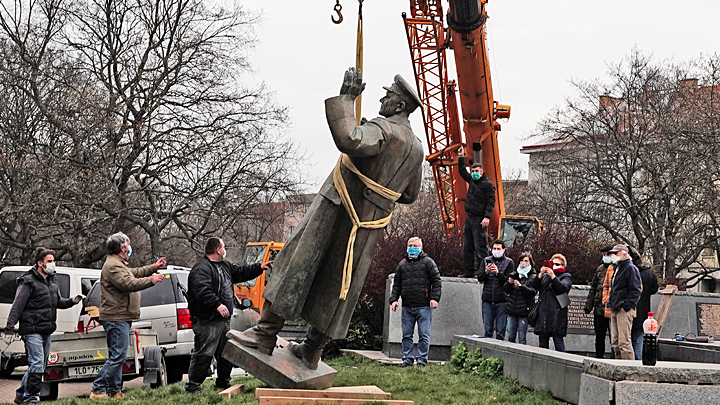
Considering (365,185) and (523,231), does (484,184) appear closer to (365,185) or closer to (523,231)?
(523,231)

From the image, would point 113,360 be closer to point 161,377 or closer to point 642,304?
point 161,377

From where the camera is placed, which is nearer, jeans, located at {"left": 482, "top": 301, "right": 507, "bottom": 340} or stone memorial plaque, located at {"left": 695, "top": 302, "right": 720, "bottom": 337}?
jeans, located at {"left": 482, "top": 301, "right": 507, "bottom": 340}

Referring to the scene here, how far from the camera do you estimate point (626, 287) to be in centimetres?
1105

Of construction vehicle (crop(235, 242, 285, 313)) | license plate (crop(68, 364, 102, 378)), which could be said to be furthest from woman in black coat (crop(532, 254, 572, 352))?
construction vehicle (crop(235, 242, 285, 313))

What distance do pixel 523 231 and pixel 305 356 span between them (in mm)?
12277

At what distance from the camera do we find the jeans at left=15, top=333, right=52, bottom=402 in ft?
32.0

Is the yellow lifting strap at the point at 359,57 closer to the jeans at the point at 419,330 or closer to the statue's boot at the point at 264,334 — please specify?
the statue's boot at the point at 264,334

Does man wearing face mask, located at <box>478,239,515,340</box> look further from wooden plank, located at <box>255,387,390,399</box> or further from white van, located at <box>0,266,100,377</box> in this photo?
white van, located at <box>0,266,100,377</box>

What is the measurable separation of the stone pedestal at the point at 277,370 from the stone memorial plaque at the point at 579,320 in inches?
324

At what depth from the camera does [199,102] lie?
28688 mm

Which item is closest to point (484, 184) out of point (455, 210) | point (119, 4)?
point (455, 210)

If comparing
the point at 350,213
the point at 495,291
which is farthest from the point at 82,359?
the point at 495,291

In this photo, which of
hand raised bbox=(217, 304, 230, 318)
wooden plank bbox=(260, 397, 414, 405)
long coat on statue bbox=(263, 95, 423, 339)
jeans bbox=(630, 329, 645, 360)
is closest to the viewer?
wooden plank bbox=(260, 397, 414, 405)

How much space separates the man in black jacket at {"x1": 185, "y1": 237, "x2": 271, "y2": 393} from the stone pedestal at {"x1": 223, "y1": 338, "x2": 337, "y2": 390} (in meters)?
1.37
